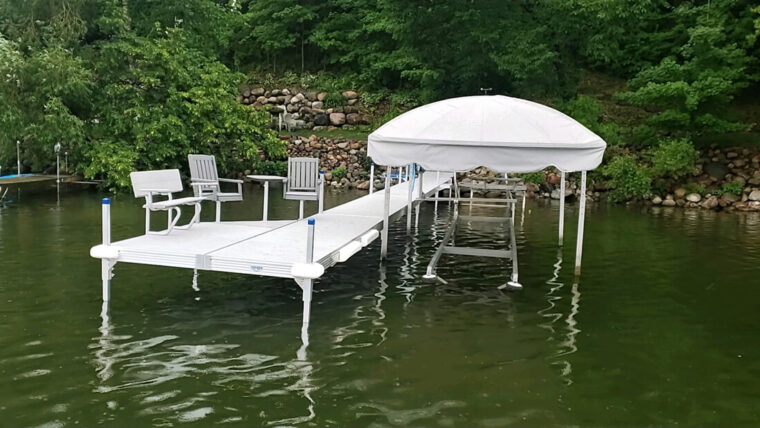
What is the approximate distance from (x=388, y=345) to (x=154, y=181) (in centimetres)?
405

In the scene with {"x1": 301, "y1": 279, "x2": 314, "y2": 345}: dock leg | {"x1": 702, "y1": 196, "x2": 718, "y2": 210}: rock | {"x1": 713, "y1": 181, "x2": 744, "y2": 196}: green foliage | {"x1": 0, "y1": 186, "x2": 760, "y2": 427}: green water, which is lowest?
{"x1": 0, "y1": 186, "x2": 760, "y2": 427}: green water

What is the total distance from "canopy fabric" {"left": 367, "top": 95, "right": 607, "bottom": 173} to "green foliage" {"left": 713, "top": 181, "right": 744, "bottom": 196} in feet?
43.5

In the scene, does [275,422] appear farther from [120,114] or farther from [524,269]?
[120,114]

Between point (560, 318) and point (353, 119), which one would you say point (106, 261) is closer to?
point (560, 318)

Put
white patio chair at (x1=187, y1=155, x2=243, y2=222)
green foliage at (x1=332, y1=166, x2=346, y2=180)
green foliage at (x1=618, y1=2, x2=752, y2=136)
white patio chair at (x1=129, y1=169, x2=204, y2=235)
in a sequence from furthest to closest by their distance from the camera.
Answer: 1. green foliage at (x1=332, y1=166, x2=346, y2=180)
2. green foliage at (x1=618, y1=2, x2=752, y2=136)
3. white patio chair at (x1=187, y1=155, x2=243, y2=222)
4. white patio chair at (x1=129, y1=169, x2=204, y2=235)

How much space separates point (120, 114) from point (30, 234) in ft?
29.3

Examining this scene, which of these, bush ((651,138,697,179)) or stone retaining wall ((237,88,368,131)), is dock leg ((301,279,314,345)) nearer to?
bush ((651,138,697,179))

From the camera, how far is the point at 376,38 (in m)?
30.5

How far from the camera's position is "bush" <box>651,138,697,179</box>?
19891mm

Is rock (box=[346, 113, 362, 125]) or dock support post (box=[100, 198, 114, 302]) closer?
dock support post (box=[100, 198, 114, 302])

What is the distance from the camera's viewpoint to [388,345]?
631 cm

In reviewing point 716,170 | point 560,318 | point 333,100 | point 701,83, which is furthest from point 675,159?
point 560,318

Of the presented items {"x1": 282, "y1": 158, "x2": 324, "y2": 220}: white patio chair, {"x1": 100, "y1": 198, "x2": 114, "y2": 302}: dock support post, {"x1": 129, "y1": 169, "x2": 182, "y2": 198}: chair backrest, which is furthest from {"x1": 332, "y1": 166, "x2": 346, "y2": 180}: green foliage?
{"x1": 100, "y1": 198, "x2": 114, "y2": 302}: dock support post

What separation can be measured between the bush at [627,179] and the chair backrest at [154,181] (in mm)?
15476
